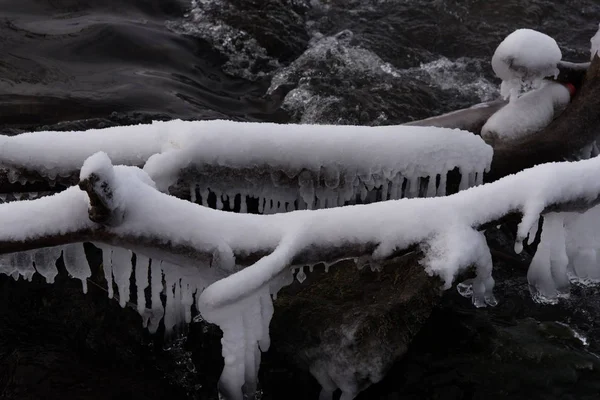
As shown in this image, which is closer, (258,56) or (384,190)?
(384,190)

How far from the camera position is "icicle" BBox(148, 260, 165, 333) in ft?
8.18

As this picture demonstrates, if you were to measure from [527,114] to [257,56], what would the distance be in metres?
3.01

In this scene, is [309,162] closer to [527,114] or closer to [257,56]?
[527,114]

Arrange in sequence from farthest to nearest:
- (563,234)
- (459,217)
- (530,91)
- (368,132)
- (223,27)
→ (223,27) → (530,91) → (368,132) → (563,234) → (459,217)

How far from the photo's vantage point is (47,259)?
246cm

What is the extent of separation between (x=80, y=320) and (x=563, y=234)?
2.08 meters

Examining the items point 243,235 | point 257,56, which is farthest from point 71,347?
point 257,56

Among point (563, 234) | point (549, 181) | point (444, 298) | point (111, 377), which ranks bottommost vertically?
point (111, 377)

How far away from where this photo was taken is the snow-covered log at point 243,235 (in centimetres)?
227

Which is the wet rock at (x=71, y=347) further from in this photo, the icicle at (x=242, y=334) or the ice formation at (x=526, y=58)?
the ice formation at (x=526, y=58)

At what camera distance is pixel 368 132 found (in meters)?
3.00

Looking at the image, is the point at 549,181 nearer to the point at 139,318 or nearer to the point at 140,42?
the point at 139,318

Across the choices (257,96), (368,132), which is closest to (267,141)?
(368,132)

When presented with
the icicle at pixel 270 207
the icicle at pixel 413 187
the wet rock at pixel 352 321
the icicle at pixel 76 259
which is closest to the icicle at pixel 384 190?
the icicle at pixel 413 187
